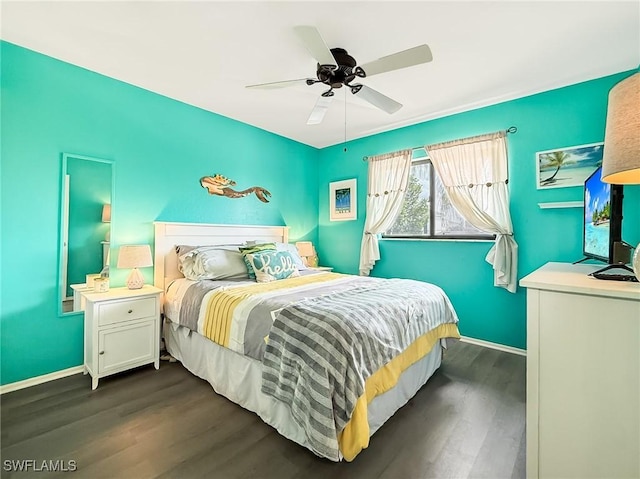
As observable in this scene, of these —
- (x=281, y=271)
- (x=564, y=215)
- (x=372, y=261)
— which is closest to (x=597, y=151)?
(x=564, y=215)

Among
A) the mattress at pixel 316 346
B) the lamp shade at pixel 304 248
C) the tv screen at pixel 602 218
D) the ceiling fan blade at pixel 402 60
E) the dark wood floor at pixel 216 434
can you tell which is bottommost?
the dark wood floor at pixel 216 434

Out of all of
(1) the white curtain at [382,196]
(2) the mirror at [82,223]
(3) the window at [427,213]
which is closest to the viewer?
(2) the mirror at [82,223]

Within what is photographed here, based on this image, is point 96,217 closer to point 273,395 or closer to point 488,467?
point 273,395

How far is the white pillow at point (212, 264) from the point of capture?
2.70 meters

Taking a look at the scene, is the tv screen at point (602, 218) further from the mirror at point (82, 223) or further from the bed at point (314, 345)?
the mirror at point (82, 223)

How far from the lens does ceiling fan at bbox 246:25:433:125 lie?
167 cm

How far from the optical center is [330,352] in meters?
1.42

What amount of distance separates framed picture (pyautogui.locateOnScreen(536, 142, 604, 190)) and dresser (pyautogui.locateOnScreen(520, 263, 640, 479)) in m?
2.03

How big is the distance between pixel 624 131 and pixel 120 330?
10.5 ft

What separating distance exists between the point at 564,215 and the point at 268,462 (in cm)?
316

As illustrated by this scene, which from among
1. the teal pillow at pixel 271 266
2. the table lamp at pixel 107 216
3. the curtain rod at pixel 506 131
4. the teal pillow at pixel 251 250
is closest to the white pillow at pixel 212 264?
the teal pillow at pixel 251 250

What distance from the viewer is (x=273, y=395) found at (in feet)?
5.24

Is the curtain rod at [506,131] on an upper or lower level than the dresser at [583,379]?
upper

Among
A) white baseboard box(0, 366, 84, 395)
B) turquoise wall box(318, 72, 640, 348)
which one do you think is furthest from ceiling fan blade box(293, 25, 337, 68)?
white baseboard box(0, 366, 84, 395)
